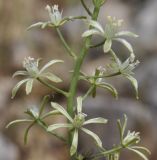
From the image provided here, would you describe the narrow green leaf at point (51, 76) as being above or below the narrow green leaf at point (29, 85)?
above

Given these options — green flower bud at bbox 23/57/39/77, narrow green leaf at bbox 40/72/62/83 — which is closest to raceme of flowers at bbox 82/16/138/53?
narrow green leaf at bbox 40/72/62/83

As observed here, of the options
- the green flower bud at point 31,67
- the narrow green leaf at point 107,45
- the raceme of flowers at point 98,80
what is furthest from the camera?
the green flower bud at point 31,67

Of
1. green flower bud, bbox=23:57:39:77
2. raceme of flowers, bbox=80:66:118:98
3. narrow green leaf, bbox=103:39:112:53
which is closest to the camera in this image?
narrow green leaf, bbox=103:39:112:53

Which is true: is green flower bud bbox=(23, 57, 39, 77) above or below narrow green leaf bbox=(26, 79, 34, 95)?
above

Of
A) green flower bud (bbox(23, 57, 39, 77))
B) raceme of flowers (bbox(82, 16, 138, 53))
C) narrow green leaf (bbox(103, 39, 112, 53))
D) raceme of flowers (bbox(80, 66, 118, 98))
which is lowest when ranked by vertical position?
raceme of flowers (bbox(80, 66, 118, 98))

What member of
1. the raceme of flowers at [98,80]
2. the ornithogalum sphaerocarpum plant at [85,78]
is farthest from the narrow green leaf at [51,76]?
the raceme of flowers at [98,80]

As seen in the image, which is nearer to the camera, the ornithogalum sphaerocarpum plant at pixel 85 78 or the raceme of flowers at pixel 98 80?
the ornithogalum sphaerocarpum plant at pixel 85 78

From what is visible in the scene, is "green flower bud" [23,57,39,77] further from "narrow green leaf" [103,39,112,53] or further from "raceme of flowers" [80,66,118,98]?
"narrow green leaf" [103,39,112,53]

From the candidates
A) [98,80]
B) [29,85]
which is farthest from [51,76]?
[98,80]

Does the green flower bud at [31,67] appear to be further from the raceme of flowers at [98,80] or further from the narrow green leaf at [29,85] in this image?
the raceme of flowers at [98,80]

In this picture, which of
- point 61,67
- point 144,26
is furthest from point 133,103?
point 144,26

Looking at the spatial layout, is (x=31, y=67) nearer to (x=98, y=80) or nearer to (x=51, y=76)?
(x=51, y=76)

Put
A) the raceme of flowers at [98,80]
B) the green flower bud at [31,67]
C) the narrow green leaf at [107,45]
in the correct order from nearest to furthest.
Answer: the narrow green leaf at [107,45] → the raceme of flowers at [98,80] → the green flower bud at [31,67]
